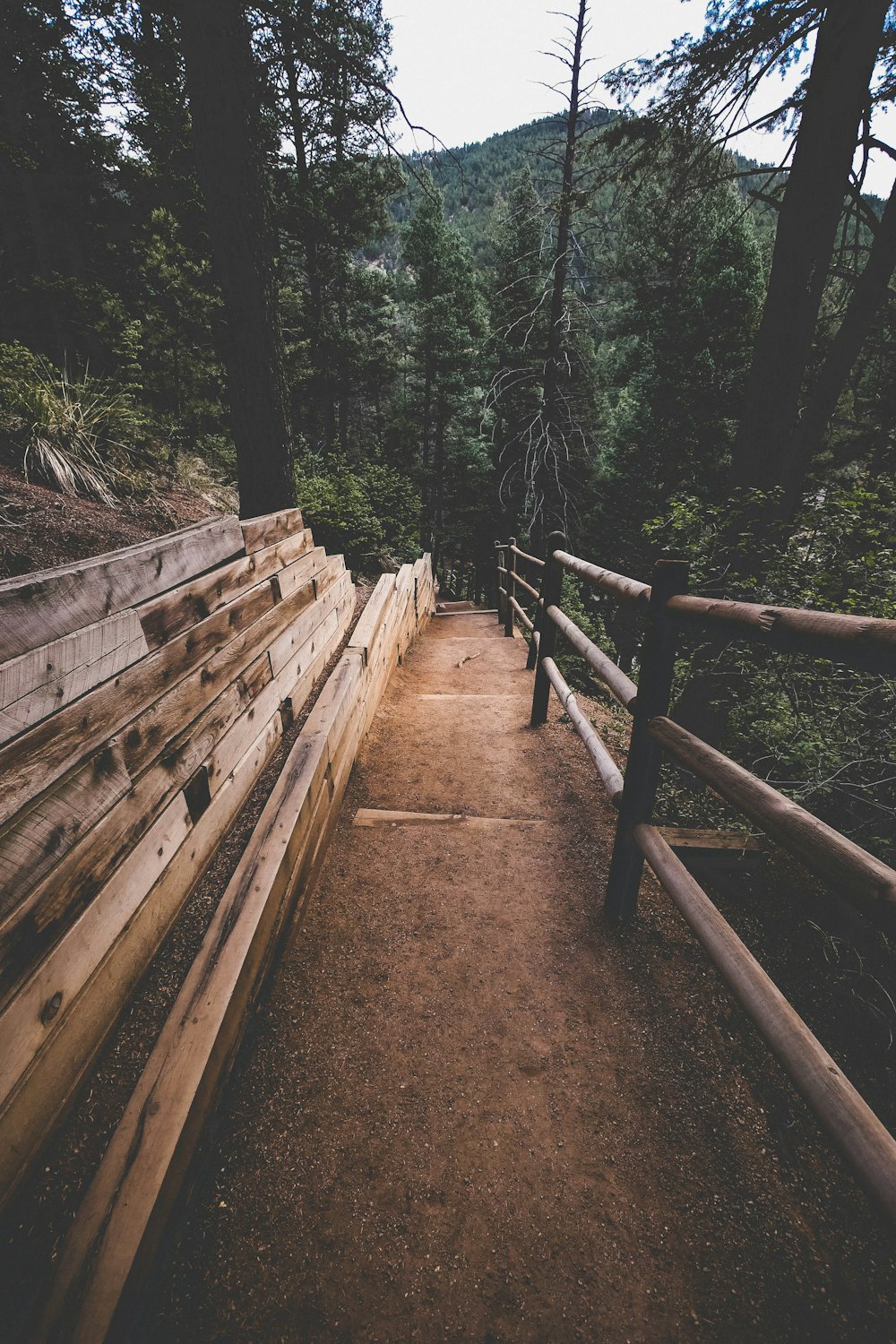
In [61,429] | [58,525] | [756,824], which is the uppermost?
[61,429]

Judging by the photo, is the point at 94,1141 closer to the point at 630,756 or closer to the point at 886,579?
the point at 630,756

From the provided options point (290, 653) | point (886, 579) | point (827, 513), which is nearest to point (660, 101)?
point (827, 513)

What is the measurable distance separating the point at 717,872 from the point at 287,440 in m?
4.40

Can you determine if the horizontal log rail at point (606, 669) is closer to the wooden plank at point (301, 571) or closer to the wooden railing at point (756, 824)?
the wooden railing at point (756, 824)

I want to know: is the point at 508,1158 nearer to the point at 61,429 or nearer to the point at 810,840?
the point at 810,840

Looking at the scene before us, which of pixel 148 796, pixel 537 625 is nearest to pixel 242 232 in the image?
pixel 537 625

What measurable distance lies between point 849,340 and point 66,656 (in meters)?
7.70

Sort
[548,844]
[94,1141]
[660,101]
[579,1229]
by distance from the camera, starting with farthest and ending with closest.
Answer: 1. [660,101]
2. [548,844]
3. [579,1229]
4. [94,1141]

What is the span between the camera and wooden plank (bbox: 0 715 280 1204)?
103cm

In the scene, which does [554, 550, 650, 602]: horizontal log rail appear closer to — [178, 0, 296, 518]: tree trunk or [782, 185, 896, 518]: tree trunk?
[178, 0, 296, 518]: tree trunk

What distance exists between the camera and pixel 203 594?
2125mm

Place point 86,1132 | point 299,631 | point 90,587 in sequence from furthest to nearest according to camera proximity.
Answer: point 299,631 < point 90,587 < point 86,1132

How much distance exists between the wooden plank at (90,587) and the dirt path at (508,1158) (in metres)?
1.41

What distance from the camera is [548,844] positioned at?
2.59m
